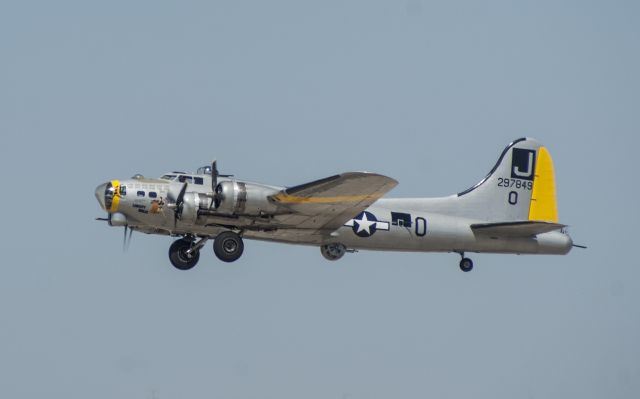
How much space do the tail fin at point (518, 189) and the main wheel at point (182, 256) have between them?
280 inches

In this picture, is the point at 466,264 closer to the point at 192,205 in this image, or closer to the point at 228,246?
the point at 228,246

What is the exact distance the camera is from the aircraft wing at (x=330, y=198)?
93.5 ft

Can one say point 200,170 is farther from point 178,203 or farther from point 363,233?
point 363,233

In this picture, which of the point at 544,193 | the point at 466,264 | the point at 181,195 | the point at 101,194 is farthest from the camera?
the point at 544,193

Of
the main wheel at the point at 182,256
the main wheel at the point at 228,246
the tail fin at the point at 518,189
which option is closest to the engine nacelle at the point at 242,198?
the main wheel at the point at 228,246

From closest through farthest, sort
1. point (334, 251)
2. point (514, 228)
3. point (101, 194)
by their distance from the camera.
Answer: point (101, 194), point (334, 251), point (514, 228)

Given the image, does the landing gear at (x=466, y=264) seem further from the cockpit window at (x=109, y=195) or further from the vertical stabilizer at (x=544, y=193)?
the cockpit window at (x=109, y=195)

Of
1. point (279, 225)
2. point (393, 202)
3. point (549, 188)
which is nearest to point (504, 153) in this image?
point (549, 188)

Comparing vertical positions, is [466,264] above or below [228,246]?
above

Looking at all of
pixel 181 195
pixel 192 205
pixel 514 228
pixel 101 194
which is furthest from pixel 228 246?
pixel 514 228

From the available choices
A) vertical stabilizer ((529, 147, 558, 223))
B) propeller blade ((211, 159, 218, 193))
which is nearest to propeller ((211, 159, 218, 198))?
propeller blade ((211, 159, 218, 193))

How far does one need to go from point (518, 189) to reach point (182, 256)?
30.2 feet

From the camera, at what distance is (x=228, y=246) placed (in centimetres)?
2998

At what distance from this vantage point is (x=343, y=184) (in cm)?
2875
